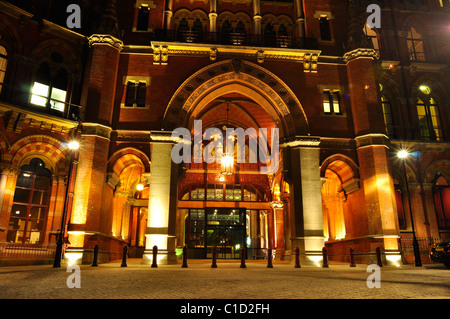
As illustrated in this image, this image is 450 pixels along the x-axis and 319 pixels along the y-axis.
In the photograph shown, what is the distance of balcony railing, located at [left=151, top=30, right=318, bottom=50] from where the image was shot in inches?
810

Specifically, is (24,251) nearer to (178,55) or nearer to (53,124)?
(53,124)

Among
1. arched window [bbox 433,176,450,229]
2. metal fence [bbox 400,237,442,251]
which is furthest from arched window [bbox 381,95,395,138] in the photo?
metal fence [bbox 400,237,442,251]

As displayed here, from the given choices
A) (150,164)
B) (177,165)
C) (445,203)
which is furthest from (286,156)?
(445,203)

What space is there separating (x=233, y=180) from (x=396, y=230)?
14046 mm

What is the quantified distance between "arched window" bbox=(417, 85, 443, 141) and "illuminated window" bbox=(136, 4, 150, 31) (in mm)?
19973

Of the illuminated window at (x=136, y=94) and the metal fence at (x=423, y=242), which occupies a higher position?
the illuminated window at (x=136, y=94)

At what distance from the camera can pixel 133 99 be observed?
782 inches

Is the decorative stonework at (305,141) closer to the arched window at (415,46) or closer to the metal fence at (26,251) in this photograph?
the arched window at (415,46)

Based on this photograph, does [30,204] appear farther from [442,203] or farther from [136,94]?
[442,203]

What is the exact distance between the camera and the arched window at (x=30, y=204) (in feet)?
54.5

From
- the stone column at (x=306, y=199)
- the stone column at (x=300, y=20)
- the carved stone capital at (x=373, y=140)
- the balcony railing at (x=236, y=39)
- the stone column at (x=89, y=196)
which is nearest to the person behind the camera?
the stone column at (x=89, y=196)

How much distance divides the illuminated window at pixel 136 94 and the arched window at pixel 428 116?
1924 centimetres

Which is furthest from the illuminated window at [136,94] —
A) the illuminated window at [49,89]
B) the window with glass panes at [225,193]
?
the window with glass panes at [225,193]

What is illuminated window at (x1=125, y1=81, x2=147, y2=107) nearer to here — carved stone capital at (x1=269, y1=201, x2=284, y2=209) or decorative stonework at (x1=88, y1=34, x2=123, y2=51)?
decorative stonework at (x1=88, y1=34, x2=123, y2=51)
